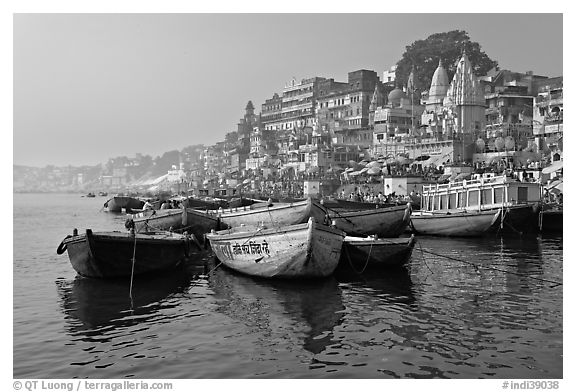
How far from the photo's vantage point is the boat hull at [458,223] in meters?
29.1

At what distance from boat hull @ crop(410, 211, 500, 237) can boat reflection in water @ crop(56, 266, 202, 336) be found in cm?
1676

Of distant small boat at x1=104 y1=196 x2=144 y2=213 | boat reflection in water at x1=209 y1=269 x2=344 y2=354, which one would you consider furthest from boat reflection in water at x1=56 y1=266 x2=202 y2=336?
distant small boat at x1=104 y1=196 x2=144 y2=213

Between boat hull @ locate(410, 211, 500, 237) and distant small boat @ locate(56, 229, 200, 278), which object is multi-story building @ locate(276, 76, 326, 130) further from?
distant small boat @ locate(56, 229, 200, 278)

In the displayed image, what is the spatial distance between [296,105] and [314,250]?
9972 centimetres

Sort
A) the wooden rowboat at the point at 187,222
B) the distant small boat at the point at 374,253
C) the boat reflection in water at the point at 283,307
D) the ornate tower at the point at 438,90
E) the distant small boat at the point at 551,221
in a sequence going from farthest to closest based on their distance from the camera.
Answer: the ornate tower at the point at 438,90 < the distant small boat at the point at 551,221 < the wooden rowboat at the point at 187,222 < the distant small boat at the point at 374,253 < the boat reflection in water at the point at 283,307

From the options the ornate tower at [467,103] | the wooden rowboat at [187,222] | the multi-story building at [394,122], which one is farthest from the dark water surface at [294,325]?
the multi-story building at [394,122]

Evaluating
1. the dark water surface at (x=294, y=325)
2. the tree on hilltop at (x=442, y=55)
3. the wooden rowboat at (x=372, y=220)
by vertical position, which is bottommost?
the dark water surface at (x=294, y=325)

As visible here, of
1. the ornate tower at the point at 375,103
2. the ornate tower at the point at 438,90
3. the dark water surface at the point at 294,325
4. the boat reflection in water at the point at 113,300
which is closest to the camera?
the dark water surface at the point at 294,325

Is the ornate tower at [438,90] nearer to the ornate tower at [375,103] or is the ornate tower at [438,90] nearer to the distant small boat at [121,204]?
the ornate tower at [375,103]

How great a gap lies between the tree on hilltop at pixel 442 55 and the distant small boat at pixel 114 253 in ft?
256

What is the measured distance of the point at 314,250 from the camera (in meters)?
15.5

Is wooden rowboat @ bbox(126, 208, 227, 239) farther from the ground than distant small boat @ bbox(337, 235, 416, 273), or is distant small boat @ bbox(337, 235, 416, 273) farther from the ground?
wooden rowboat @ bbox(126, 208, 227, 239)

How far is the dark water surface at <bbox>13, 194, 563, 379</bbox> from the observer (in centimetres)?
934

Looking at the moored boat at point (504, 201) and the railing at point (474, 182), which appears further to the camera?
the railing at point (474, 182)
